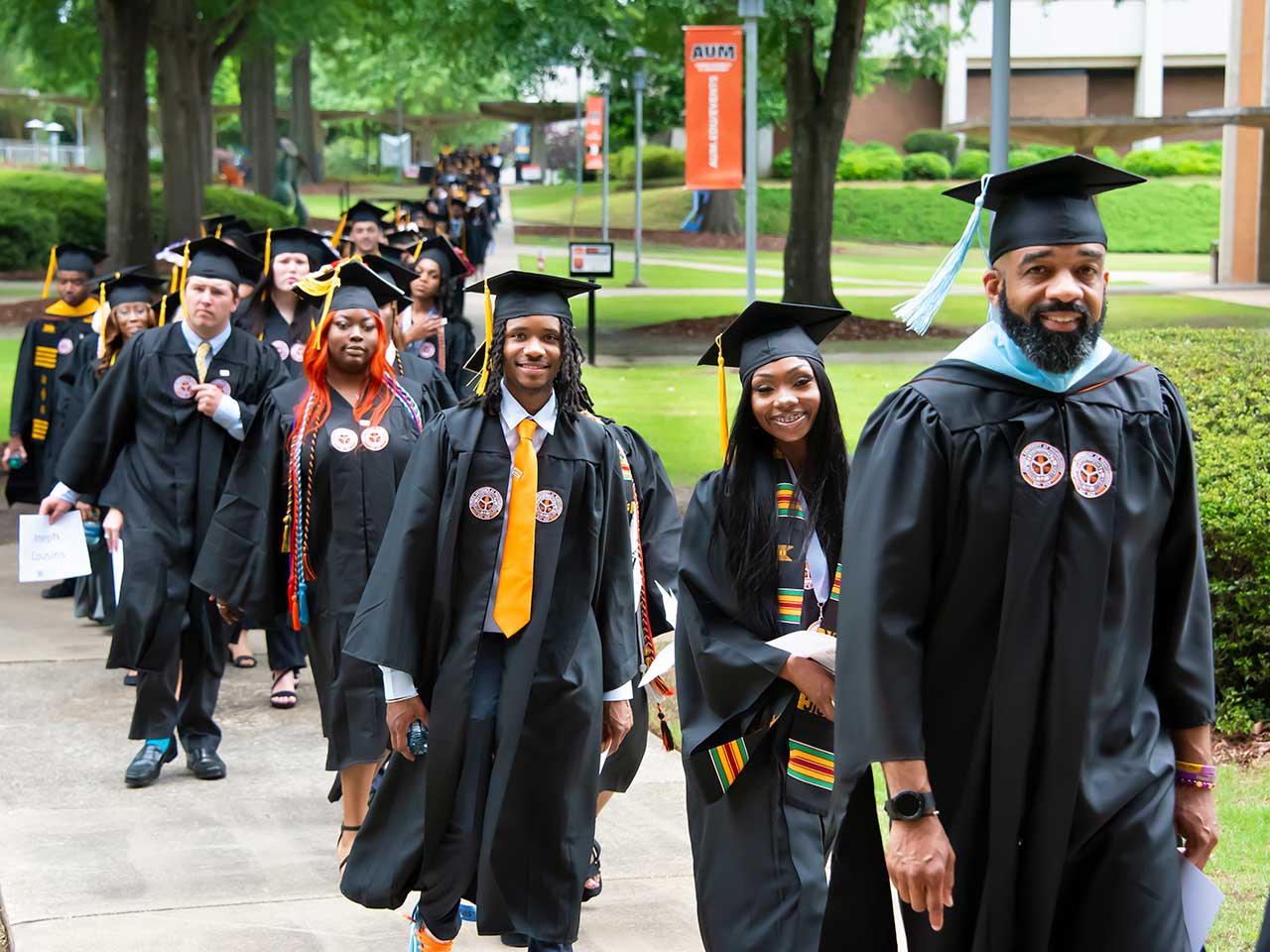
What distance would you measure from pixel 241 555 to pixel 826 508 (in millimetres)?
2849

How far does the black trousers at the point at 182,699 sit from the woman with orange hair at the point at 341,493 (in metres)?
0.97

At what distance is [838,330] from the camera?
22391mm

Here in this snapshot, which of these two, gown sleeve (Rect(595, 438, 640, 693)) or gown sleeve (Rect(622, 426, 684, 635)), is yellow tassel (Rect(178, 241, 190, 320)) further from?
gown sleeve (Rect(595, 438, 640, 693))

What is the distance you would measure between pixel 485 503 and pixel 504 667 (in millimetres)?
468

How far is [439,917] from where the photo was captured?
16.2ft

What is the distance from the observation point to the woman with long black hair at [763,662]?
4281mm

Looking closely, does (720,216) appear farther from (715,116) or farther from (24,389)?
(24,389)

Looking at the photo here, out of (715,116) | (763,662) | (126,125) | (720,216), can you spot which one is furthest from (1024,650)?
(720,216)

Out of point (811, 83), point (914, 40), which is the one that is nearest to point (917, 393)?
point (811, 83)

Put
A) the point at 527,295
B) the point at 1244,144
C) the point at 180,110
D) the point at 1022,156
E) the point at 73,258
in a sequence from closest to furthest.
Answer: the point at 527,295, the point at 73,258, the point at 180,110, the point at 1244,144, the point at 1022,156

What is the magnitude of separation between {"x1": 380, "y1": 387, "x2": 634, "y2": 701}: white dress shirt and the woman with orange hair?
42.0 inches

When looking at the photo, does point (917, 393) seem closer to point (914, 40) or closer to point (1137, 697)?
point (1137, 697)

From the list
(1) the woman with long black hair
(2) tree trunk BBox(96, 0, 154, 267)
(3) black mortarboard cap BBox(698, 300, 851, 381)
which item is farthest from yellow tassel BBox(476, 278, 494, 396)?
(2) tree trunk BBox(96, 0, 154, 267)

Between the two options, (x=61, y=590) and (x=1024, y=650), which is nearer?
Result: (x=1024, y=650)
